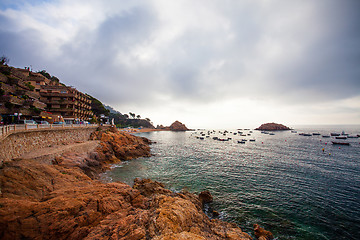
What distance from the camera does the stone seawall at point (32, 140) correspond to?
44.9 feet

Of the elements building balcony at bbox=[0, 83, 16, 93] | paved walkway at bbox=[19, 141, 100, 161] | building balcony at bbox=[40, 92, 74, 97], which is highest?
building balcony at bbox=[40, 92, 74, 97]

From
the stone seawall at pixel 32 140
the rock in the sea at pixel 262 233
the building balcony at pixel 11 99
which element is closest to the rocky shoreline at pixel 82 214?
the rock in the sea at pixel 262 233

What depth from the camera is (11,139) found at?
1484 centimetres

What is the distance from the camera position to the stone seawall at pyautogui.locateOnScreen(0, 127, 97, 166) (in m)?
13.7

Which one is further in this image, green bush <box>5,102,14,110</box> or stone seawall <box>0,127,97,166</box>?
green bush <box>5,102,14,110</box>

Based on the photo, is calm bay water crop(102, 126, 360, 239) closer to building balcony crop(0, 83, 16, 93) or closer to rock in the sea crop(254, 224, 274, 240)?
rock in the sea crop(254, 224, 274, 240)

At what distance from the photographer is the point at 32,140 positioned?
60.1ft

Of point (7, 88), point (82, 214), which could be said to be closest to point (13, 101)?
point (7, 88)

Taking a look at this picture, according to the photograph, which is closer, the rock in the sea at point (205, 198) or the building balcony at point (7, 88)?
the rock in the sea at point (205, 198)

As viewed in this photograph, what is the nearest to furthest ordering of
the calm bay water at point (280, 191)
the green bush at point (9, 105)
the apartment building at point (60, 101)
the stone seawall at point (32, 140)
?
the calm bay water at point (280, 191) → the stone seawall at point (32, 140) → the green bush at point (9, 105) → the apartment building at point (60, 101)

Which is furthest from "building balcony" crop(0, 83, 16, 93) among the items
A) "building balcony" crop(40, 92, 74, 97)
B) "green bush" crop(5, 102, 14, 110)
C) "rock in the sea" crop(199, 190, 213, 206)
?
"rock in the sea" crop(199, 190, 213, 206)

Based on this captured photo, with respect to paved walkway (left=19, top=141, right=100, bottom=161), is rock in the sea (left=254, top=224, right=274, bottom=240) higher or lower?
lower

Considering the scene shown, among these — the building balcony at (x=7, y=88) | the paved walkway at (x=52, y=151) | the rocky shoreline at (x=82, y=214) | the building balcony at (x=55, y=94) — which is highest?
the building balcony at (x=55, y=94)

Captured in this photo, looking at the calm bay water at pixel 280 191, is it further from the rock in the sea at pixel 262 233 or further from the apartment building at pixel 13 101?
the apartment building at pixel 13 101
